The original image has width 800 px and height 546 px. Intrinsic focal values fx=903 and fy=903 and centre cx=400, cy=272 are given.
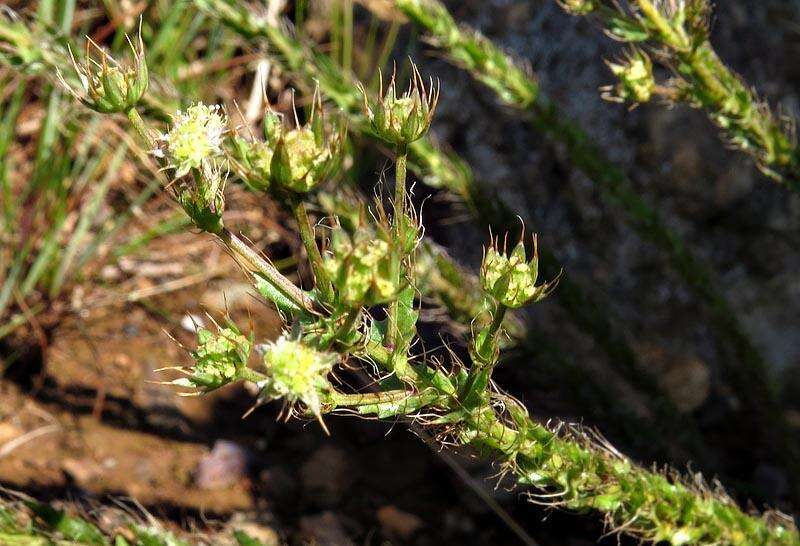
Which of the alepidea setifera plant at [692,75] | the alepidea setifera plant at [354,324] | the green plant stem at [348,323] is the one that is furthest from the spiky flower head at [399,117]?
the alepidea setifera plant at [692,75]

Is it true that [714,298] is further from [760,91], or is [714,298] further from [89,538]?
[89,538]

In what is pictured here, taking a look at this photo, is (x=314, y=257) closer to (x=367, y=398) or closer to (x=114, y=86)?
(x=367, y=398)

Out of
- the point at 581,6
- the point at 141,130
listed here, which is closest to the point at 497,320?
the point at 141,130

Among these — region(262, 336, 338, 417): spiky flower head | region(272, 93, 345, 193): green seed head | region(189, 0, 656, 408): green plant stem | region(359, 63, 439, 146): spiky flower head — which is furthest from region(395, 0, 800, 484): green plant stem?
region(262, 336, 338, 417): spiky flower head

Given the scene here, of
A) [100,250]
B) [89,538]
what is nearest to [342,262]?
[89,538]

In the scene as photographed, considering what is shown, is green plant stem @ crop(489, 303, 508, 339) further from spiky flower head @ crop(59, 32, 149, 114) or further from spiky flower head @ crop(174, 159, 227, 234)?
spiky flower head @ crop(59, 32, 149, 114)

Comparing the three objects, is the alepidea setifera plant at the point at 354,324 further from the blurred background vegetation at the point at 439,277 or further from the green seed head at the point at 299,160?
the blurred background vegetation at the point at 439,277
